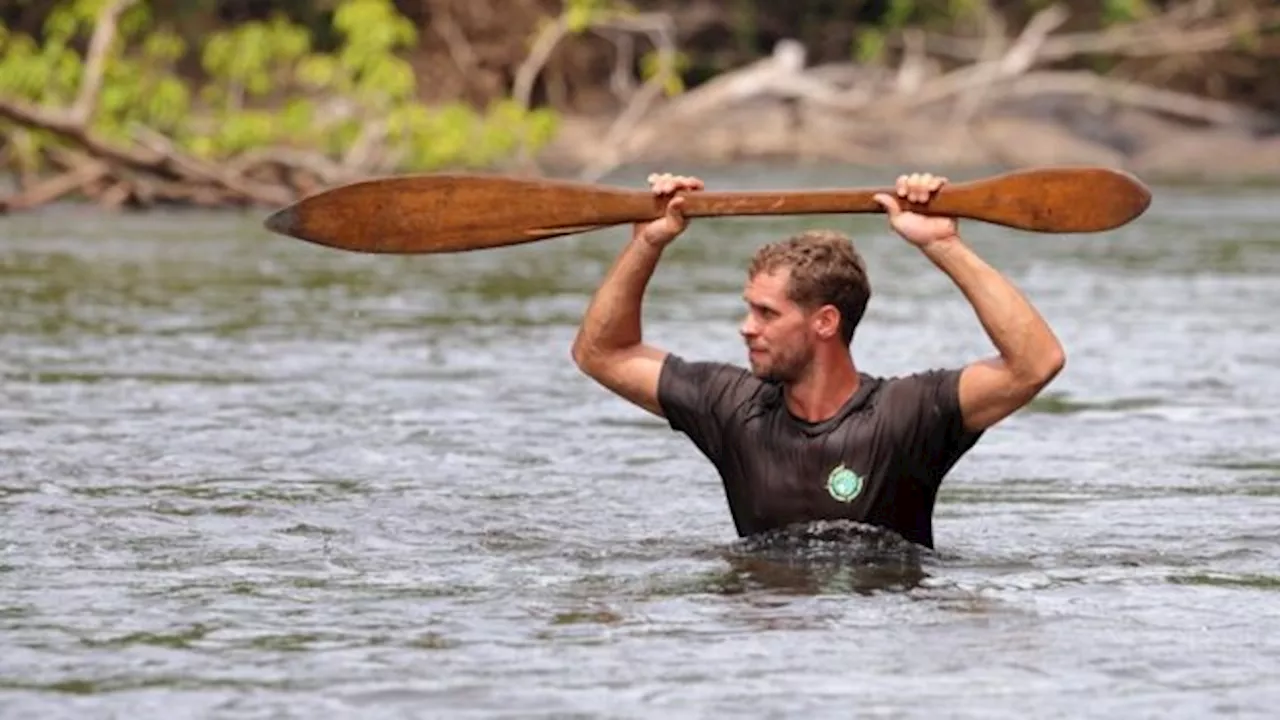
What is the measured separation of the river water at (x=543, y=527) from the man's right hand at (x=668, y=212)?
0.99 m

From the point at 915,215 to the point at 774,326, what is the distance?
20.3 inches

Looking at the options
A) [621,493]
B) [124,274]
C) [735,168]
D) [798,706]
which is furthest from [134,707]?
[735,168]

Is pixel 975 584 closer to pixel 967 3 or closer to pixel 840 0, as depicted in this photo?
pixel 967 3

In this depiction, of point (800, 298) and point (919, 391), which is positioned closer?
point (800, 298)

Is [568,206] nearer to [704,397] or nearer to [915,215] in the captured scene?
[704,397]

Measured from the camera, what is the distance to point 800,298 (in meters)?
8.92

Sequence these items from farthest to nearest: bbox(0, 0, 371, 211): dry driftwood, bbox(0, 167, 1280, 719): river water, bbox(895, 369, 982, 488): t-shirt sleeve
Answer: bbox(0, 0, 371, 211): dry driftwood → bbox(895, 369, 982, 488): t-shirt sleeve → bbox(0, 167, 1280, 719): river water

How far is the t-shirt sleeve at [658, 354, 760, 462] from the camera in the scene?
9266mm

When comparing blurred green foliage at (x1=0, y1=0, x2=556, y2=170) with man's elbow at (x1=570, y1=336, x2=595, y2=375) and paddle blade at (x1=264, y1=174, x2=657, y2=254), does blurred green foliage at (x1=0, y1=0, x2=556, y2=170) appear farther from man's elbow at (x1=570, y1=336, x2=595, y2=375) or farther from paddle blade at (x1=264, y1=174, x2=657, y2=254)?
man's elbow at (x1=570, y1=336, x2=595, y2=375)

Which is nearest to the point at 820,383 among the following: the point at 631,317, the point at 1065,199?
the point at 631,317

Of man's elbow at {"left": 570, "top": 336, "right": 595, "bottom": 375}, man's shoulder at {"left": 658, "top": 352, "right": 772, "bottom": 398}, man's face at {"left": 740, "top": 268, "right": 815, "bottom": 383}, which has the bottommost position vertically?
man's shoulder at {"left": 658, "top": 352, "right": 772, "bottom": 398}

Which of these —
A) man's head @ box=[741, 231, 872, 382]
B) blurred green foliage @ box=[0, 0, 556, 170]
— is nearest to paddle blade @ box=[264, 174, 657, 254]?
man's head @ box=[741, 231, 872, 382]

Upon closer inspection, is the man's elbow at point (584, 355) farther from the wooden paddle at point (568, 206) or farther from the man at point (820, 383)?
the wooden paddle at point (568, 206)

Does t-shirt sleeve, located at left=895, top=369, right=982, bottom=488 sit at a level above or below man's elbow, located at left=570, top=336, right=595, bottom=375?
below
